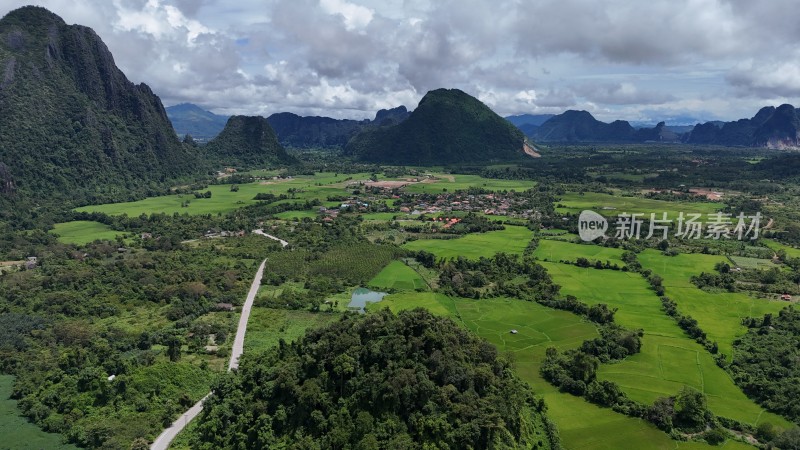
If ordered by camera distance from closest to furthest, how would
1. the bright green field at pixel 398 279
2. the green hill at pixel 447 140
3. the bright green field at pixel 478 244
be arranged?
1. the bright green field at pixel 398 279
2. the bright green field at pixel 478 244
3. the green hill at pixel 447 140

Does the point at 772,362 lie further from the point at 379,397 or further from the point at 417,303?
the point at 379,397

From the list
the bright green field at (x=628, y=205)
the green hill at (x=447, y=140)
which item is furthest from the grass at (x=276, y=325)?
the green hill at (x=447, y=140)

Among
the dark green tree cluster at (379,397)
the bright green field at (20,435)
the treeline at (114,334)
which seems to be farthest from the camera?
the treeline at (114,334)

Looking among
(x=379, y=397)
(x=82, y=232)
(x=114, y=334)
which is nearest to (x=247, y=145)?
(x=82, y=232)

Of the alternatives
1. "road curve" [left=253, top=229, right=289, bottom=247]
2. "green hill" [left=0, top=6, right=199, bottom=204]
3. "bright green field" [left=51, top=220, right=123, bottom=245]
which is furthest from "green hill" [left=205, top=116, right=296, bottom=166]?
"road curve" [left=253, top=229, right=289, bottom=247]

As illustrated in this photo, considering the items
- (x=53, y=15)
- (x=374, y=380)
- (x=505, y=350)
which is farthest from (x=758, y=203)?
(x=53, y=15)

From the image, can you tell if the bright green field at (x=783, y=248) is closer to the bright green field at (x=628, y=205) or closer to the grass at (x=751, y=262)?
the grass at (x=751, y=262)
